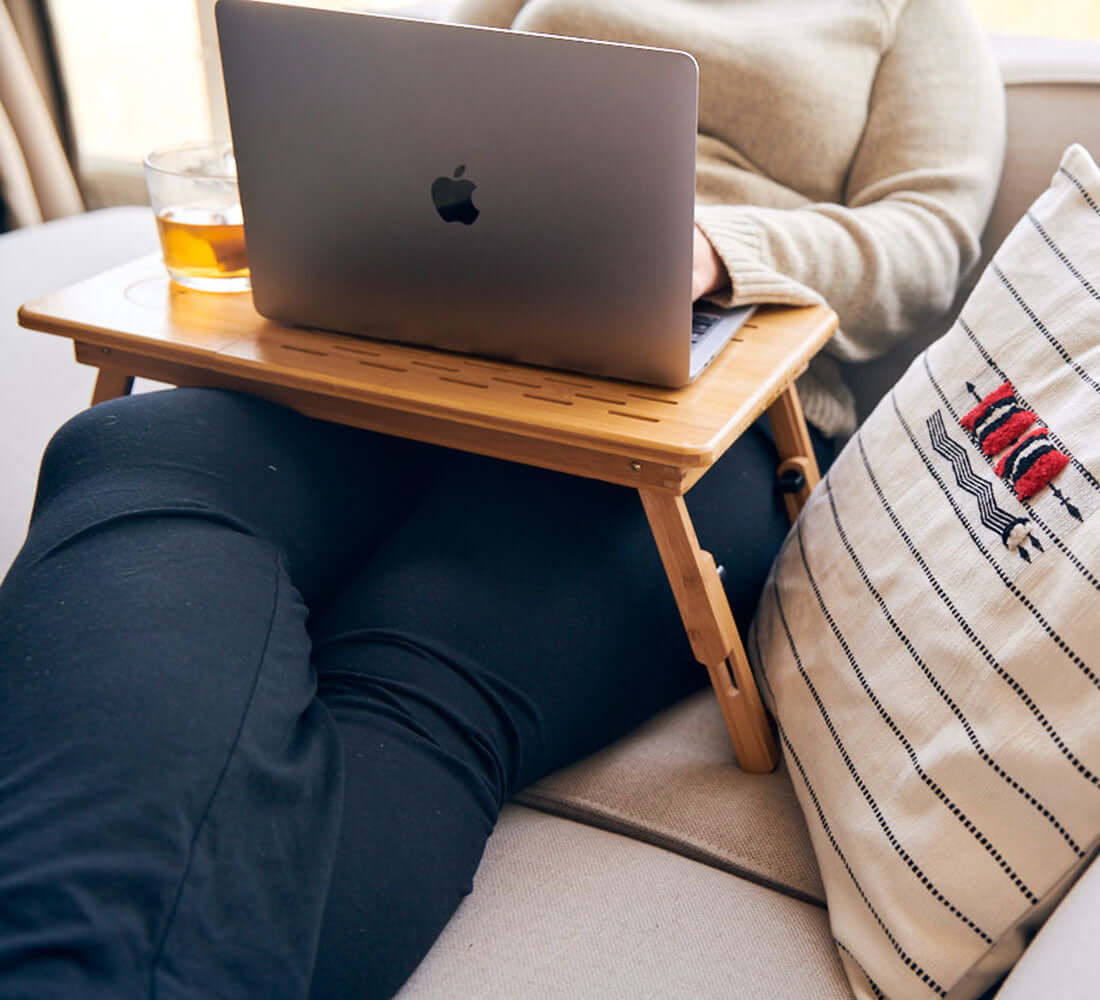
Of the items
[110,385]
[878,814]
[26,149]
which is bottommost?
[26,149]

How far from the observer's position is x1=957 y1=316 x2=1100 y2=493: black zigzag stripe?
2.04 feet

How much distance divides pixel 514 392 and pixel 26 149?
1788 millimetres

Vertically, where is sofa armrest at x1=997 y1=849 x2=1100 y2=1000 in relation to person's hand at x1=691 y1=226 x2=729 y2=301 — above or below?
below

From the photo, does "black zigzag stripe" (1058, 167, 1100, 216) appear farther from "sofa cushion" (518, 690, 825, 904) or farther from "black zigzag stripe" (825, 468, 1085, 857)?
"sofa cushion" (518, 690, 825, 904)

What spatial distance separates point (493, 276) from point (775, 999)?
49 cm

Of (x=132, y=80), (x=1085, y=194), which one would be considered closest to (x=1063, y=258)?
(x=1085, y=194)

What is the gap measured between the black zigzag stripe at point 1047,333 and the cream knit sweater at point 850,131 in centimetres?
21

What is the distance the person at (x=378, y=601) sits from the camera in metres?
0.56

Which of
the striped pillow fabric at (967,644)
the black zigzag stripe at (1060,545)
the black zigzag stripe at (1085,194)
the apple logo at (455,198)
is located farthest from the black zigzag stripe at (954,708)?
the apple logo at (455,198)

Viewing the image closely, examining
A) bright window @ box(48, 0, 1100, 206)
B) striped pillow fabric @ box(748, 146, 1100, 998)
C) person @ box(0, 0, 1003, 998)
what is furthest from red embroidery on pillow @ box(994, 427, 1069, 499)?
bright window @ box(48, 0, 1100, 206)

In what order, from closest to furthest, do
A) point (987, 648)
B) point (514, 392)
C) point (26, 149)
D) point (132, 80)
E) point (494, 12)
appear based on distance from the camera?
point (987, 648), point (514, 392), point (494, 12), point (26, 149), point (132, 80)

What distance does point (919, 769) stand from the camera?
661 mm

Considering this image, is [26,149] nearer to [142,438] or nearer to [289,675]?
[142,438]

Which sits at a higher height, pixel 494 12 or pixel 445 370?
pixel 494 12
